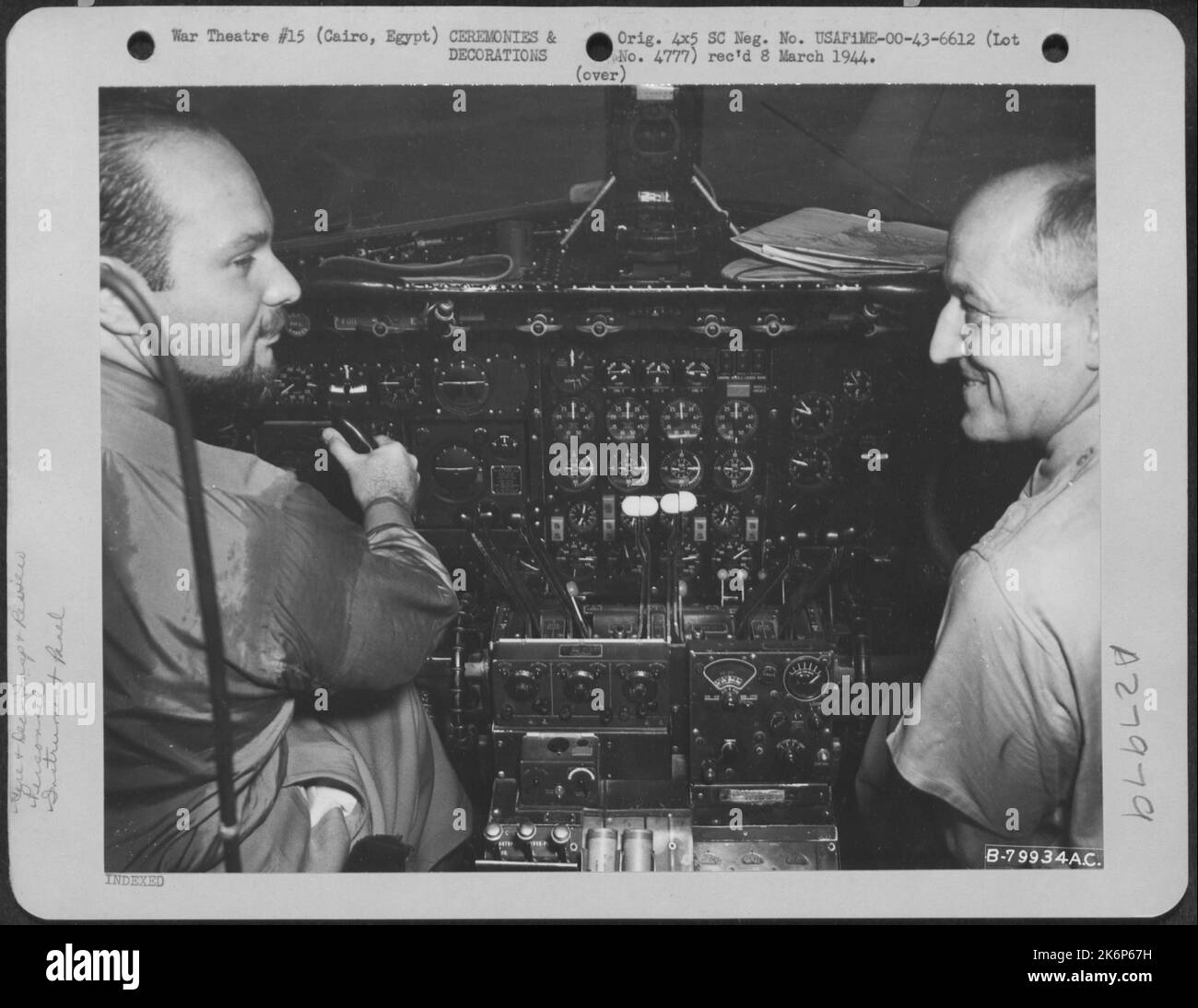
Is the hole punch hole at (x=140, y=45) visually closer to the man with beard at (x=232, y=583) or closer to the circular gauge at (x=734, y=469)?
the man with beard at (x=232, y=583)

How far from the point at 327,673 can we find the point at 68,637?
0.58m

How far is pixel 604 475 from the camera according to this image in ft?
8.84

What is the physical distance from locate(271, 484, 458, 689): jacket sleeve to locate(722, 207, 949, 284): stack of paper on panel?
949mm

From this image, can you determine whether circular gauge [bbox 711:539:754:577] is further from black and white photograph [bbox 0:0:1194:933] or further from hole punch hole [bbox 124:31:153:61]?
hole punch hole [bbox 124:31:153:61]

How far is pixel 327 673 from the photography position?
2.65m

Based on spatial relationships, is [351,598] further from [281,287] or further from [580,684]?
[281,287]

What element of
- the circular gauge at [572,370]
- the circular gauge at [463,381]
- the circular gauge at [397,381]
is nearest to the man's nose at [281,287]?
the circular gauge at [397,381]

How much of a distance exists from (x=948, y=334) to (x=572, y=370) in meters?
0.83

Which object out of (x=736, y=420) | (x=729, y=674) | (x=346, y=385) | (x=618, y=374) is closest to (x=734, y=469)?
(x=736, y=420)

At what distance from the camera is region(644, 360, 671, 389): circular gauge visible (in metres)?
2.68

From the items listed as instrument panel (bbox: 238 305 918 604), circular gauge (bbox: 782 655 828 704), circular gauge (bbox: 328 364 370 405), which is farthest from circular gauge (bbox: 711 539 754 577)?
circular gauge (bbox: 328 364 370 405)

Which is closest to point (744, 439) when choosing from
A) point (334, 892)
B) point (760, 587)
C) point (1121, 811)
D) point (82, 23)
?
point (760, 587)

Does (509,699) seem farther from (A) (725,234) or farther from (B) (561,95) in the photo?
(B) (561,95)

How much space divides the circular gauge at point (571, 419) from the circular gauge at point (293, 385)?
1.75 ft
